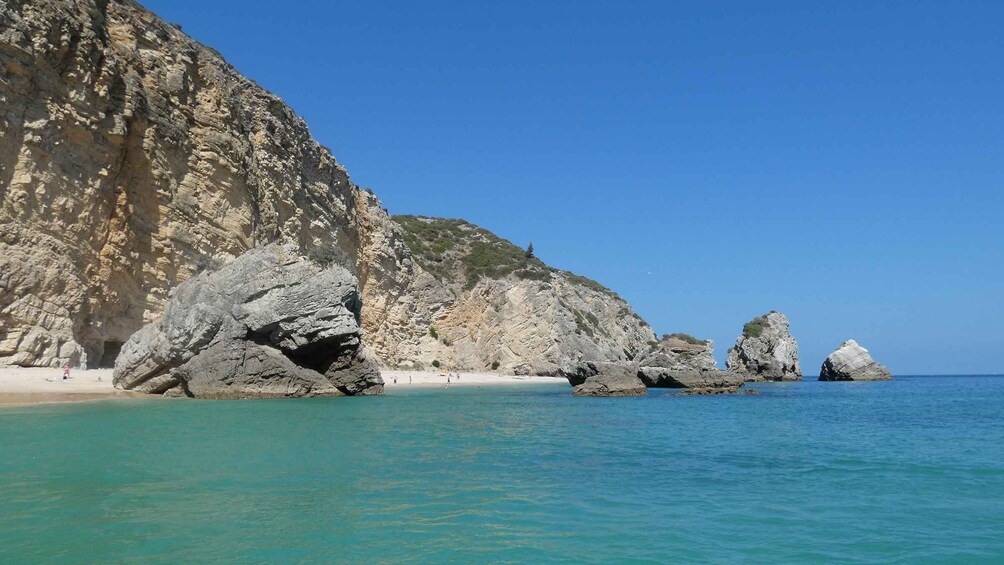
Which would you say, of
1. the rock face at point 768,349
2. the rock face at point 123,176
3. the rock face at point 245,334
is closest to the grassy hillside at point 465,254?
the rock face at point 123,176

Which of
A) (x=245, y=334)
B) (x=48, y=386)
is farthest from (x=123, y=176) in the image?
(x=48, y=386)

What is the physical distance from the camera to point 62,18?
29.3m

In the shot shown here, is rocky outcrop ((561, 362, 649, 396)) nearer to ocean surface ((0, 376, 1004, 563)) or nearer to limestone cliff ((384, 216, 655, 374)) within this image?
ocean surface ((0, 376, 1004, 563))

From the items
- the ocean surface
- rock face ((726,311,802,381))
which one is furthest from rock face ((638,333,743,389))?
rock face ((726,311,802,381))

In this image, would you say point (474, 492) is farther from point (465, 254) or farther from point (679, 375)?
point (465, 254)

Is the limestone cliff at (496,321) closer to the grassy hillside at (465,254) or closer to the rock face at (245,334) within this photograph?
the grassy hillside at (465,254)

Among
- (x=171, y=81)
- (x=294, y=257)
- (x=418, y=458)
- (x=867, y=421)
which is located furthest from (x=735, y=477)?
(x=171, y=81)

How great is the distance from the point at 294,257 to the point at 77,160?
10.1 m

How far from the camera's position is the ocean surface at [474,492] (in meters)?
7.18

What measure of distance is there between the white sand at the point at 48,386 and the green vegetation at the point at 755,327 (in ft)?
201

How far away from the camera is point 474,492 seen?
9992 millimetres

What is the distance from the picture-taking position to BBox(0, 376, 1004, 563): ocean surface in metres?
7.18

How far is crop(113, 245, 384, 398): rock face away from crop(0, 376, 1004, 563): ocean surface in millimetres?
6377

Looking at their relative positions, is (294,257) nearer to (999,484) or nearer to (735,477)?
(735,477)
